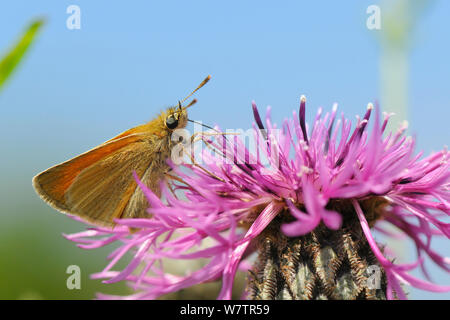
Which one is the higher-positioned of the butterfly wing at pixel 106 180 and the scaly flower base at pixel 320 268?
the butterfly wing at pixel 106 180

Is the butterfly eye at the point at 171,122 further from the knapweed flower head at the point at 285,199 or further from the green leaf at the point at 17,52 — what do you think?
the green leaf at the point at 17,52

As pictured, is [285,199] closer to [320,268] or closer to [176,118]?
[320,268]

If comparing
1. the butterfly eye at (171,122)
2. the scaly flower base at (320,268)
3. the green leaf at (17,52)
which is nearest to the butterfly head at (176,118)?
the butterfly eye at (171,122)

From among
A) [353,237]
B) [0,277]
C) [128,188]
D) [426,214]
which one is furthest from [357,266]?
[0,277]

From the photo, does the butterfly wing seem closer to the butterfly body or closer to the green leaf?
the butterfly body

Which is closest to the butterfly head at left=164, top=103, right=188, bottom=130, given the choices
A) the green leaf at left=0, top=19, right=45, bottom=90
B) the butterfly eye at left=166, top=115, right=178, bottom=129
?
the butterfly eye at left=166, top=115, right=178, bottom=129
